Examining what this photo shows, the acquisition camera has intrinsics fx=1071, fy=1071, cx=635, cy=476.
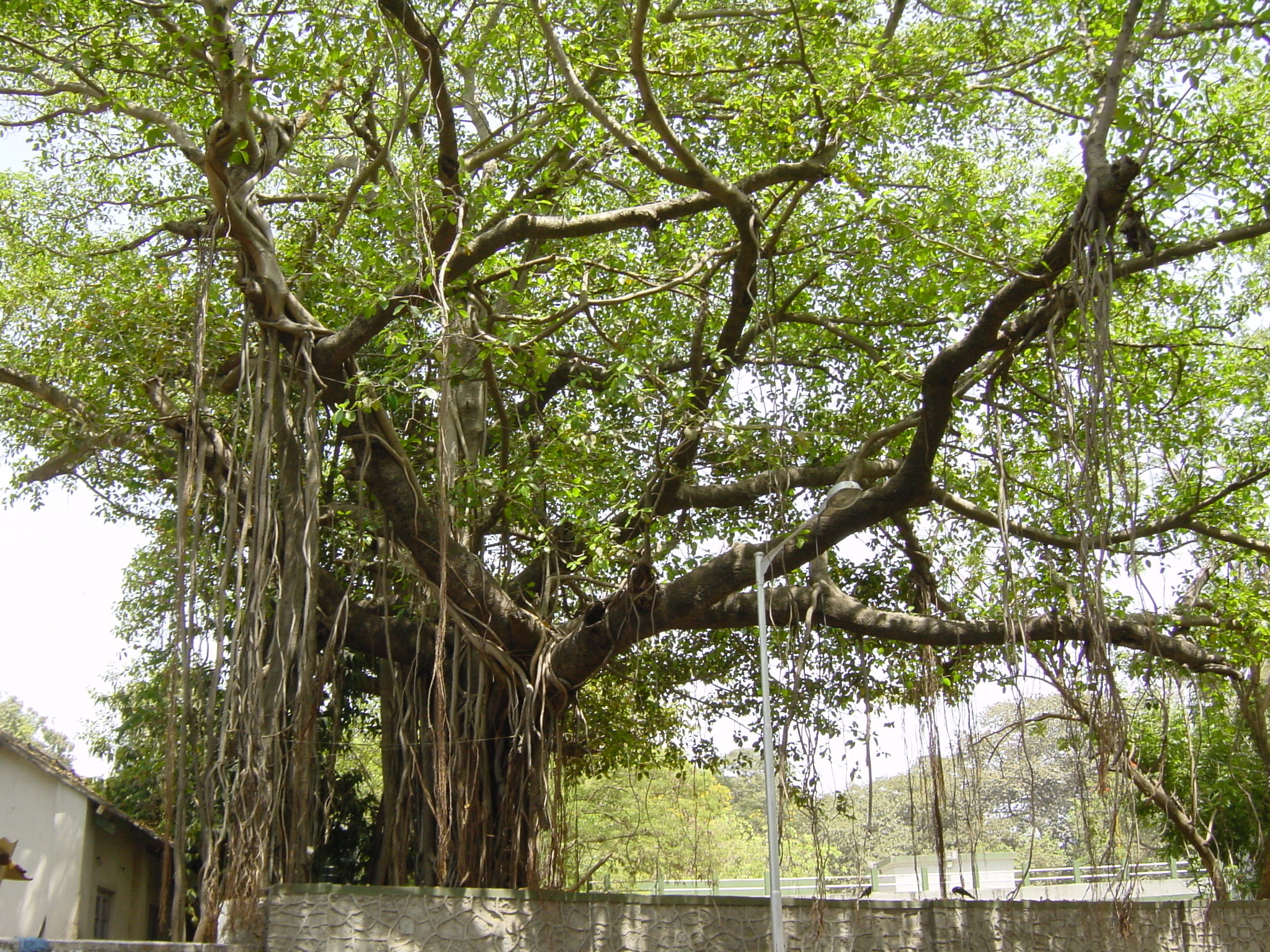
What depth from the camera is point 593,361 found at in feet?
25.2

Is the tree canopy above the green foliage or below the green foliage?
above

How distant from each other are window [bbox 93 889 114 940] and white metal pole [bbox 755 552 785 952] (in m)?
6.28

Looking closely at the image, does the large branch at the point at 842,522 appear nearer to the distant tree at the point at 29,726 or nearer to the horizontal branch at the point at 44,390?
the horizontal branch at the point at 44,390

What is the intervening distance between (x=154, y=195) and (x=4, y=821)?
15.2 ft

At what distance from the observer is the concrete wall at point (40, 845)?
25.1ft

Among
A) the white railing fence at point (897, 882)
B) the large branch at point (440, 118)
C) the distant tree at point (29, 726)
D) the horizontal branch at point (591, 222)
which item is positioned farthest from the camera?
the distant tree at point (29, 726)

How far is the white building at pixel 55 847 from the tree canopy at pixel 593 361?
1038 mm

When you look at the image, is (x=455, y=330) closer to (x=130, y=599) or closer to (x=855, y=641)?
(x=855, y=641)

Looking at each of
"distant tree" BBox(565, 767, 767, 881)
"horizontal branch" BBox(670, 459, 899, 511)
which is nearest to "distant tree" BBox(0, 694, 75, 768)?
"distant tree" BBox(565, 767, 767, 881)

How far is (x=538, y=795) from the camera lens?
19.7 ft

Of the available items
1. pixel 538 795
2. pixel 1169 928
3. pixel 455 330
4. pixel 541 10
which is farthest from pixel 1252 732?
pixel 541 10

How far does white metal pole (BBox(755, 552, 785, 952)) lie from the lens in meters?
5.08

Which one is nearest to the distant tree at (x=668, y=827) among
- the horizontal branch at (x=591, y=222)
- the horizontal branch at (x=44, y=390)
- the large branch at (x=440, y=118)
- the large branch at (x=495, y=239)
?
the horizontal branch at (x=44, y=390)

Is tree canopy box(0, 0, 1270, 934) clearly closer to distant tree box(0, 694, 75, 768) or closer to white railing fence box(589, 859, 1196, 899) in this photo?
white railing fence box(589, 859, 1196, 899)
